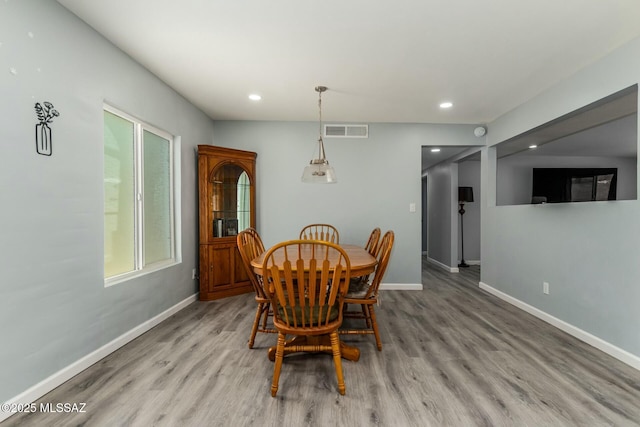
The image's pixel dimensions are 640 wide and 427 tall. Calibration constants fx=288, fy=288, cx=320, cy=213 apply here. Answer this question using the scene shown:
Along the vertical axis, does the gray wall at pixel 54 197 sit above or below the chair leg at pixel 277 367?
above

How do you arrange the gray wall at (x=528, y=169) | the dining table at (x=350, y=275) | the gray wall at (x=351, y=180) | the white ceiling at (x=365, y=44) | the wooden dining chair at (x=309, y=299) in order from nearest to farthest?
the wooden dining chair at (x=309, y=299)
the white ceiling at (x=365, y=44)
the dining table at (x=350, y=275)
the gray wall at (x=351, y=180)
the gray wall at (x=528, y=169)

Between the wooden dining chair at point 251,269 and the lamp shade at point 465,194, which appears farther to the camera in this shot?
the lamp shade at point 465,194

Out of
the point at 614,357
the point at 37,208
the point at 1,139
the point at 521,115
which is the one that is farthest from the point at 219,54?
the point at 614,357

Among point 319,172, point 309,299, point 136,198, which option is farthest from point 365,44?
point 136,198

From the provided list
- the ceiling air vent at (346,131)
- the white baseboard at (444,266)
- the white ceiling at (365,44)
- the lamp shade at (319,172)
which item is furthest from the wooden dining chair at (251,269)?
the white baseboard at (444,266)

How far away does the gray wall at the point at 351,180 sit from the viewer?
4.18 metres

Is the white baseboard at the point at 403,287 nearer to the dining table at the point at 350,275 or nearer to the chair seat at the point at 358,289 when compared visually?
the chair seat at the point at 358,289

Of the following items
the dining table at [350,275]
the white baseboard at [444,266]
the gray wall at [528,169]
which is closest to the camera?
the dining table at [350,275]

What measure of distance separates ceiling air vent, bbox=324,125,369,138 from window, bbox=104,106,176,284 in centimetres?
207

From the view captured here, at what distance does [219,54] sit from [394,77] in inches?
63.6

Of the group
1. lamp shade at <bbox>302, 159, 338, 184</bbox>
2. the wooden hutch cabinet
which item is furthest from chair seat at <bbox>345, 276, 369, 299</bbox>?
the wooden hutch cabinet

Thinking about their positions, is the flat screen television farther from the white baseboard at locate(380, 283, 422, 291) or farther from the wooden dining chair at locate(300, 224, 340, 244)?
the wooden dining chair at locate(300, 224, 340, 244)

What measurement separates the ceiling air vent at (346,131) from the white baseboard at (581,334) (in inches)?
114

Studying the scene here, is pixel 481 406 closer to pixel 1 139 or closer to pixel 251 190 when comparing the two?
pixel 1 139
